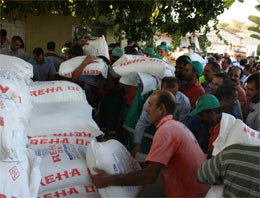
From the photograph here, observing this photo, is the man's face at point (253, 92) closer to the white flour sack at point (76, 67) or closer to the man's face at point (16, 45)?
the white flour sack at point (76, 67)

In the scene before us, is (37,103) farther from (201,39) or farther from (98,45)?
(201,39)

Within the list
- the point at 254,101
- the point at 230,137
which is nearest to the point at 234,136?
the point at 230,137

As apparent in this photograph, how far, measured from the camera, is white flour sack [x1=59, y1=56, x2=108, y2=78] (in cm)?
341

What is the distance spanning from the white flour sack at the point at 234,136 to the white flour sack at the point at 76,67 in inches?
77.5

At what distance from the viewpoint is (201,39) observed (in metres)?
5.80

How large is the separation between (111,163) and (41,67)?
2.97 m

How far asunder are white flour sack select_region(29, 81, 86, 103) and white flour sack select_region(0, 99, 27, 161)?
66 centimetres

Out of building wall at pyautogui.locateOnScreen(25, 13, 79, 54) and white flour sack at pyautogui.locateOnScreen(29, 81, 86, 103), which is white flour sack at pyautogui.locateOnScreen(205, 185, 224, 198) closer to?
white flour sack at pyautogui.locateOnScreen(29, 81, 86, 103)

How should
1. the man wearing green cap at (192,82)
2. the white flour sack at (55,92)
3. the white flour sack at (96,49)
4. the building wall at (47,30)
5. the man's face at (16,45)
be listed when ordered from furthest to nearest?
the building wall at (47,30) → the man's face at (16,45) → the white flour sack at (96,49) → the man wearing green cap at (192,82) → the white flour sack at (55,92)

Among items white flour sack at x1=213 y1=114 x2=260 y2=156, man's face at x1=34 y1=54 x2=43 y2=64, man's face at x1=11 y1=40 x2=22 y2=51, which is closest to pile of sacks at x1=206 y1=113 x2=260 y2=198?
white flour sack at x1=213 y1=114 x2=260 y2=156

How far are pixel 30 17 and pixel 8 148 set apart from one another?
6671 millimetres

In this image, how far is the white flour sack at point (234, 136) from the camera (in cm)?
175

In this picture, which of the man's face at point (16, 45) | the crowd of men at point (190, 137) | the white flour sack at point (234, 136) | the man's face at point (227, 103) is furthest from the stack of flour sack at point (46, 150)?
the man's face at point (16, 45)

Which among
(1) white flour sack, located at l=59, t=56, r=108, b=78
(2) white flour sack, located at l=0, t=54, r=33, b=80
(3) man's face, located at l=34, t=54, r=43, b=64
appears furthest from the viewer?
(3) man's face, located at l=34, t=54, r=43, b=64
